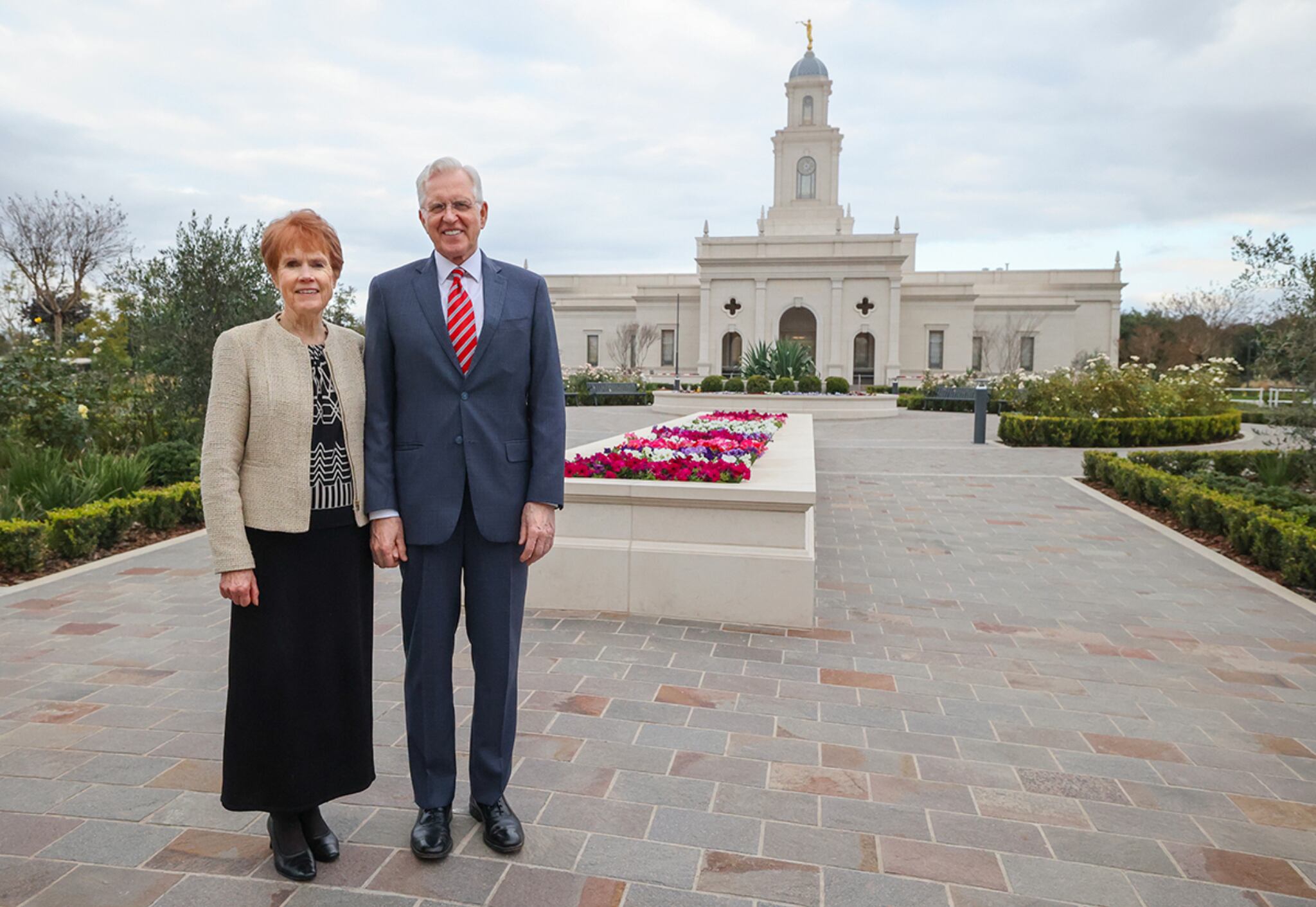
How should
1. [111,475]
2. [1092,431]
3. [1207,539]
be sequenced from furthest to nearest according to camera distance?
[1092,431] < [1207,539] < [111,475]

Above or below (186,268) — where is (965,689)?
below

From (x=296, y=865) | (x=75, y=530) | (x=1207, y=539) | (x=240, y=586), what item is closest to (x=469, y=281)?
(x=240, y=586)

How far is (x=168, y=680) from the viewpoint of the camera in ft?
13.6

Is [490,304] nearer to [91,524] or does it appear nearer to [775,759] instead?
[775,759]

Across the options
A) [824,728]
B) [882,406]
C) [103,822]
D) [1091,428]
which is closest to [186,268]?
[103,822]

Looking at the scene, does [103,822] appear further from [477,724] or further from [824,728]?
[824,728]

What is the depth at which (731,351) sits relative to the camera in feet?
153

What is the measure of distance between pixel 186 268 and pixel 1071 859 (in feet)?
32.3

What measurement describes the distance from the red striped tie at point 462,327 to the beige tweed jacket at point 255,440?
1.46 feet

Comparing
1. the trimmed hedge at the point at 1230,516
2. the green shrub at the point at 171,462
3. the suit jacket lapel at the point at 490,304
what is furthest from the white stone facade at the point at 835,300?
the suit jacket lapel at the point at 490,304

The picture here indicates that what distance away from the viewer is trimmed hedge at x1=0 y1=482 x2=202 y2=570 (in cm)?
613

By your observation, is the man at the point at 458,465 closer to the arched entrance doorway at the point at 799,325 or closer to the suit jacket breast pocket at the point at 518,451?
the suit jacket breast pocket at the point at 518,451

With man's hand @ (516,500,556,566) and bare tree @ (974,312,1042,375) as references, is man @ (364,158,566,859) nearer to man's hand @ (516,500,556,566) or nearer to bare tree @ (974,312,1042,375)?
man's hand @ (516,500,556,566)

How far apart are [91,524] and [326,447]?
5451mm
